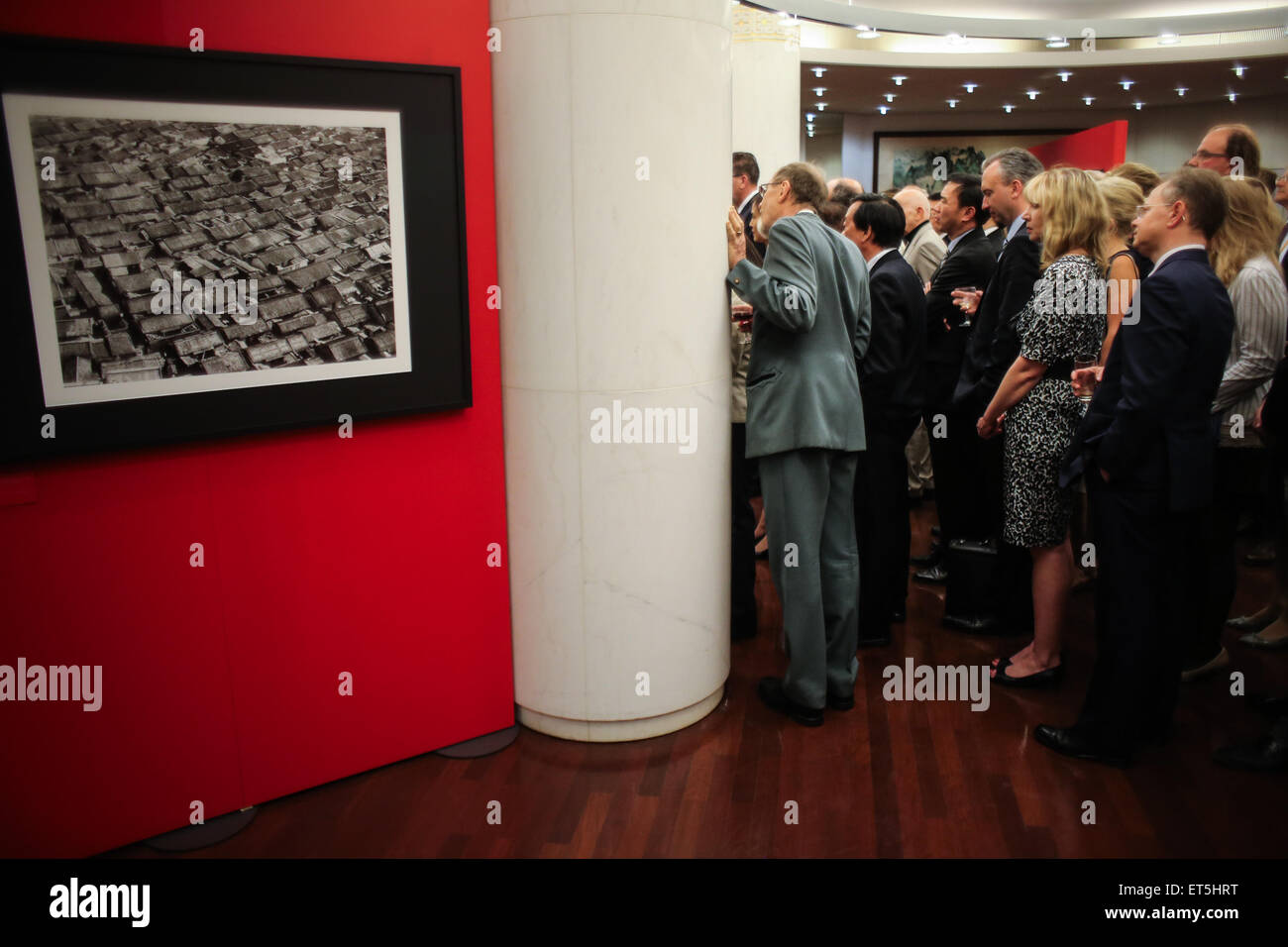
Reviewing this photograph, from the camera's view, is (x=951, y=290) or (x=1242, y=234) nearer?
(x=1242, y=234)

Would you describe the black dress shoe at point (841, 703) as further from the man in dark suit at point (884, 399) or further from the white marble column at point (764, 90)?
the white marble column at point (764, 90)

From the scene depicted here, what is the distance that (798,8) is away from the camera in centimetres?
950

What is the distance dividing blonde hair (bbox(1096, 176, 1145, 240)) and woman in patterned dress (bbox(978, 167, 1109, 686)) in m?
0.22

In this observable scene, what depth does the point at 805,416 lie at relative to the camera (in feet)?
10.4

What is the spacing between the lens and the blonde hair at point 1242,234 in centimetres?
348

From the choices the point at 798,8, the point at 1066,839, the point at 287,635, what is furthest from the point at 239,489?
the point at 798,8

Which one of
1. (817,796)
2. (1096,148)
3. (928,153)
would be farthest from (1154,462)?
(928,153)

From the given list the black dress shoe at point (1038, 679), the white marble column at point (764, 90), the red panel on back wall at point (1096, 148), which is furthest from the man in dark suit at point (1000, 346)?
the red panel on back wall at point (1096, 148)

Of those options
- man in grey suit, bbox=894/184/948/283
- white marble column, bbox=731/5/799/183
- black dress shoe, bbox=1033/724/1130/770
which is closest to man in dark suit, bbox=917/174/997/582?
man in grey suit, bbox=894/184/948/283

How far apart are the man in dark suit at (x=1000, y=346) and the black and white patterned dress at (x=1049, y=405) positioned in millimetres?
279

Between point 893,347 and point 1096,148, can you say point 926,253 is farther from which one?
point 1096,148

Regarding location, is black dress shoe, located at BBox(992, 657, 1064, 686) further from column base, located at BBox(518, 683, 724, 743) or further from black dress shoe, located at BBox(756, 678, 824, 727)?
column base, located at BBox(518, 683, 724, 743)

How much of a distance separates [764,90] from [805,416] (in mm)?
5826

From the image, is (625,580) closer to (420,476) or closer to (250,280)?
(420,476)
